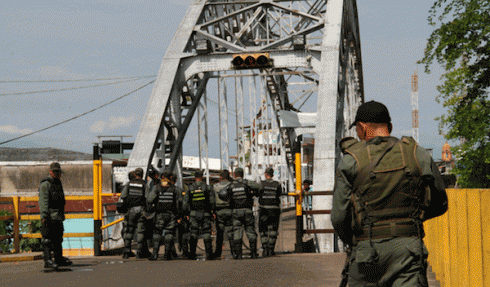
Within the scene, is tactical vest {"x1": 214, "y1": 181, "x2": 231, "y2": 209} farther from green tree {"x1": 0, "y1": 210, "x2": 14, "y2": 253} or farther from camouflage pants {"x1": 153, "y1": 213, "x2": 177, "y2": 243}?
green tree {"x1": 0, "y1": 210, "x2": 14, "y2": 253}

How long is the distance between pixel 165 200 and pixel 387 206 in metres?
8.63

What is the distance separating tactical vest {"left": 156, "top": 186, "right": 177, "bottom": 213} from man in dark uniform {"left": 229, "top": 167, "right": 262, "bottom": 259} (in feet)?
3.77

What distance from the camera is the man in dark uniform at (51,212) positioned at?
1027 cm

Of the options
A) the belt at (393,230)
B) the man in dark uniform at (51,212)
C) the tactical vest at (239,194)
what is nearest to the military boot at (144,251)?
the tactical vest at (239,194)

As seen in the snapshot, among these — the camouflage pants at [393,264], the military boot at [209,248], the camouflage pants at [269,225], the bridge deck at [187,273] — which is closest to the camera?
the camouflage pants at [393,264]

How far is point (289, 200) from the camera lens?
1922 inches

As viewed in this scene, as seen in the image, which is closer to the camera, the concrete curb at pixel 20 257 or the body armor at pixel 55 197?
the body armor at pixel 55 197

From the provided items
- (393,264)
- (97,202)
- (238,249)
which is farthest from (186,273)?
(393,264)

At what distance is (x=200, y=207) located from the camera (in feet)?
40.1

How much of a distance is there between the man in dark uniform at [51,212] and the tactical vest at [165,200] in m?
2.15

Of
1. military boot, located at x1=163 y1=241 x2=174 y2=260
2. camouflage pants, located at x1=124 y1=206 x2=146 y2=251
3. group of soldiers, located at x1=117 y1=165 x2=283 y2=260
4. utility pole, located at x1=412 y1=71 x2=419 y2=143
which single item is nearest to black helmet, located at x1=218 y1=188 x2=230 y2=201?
group of soldiers, located at x1=117 y1=165 x2=283 y2=260

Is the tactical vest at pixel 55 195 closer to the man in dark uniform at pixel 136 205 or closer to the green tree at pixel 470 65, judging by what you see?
the man in dark uniform at pixel 136 205

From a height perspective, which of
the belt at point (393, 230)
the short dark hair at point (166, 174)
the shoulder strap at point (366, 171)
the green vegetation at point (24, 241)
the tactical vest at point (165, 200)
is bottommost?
the green vegetation at point (24, 241)

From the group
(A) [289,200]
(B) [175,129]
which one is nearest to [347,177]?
(B) [175,129]
